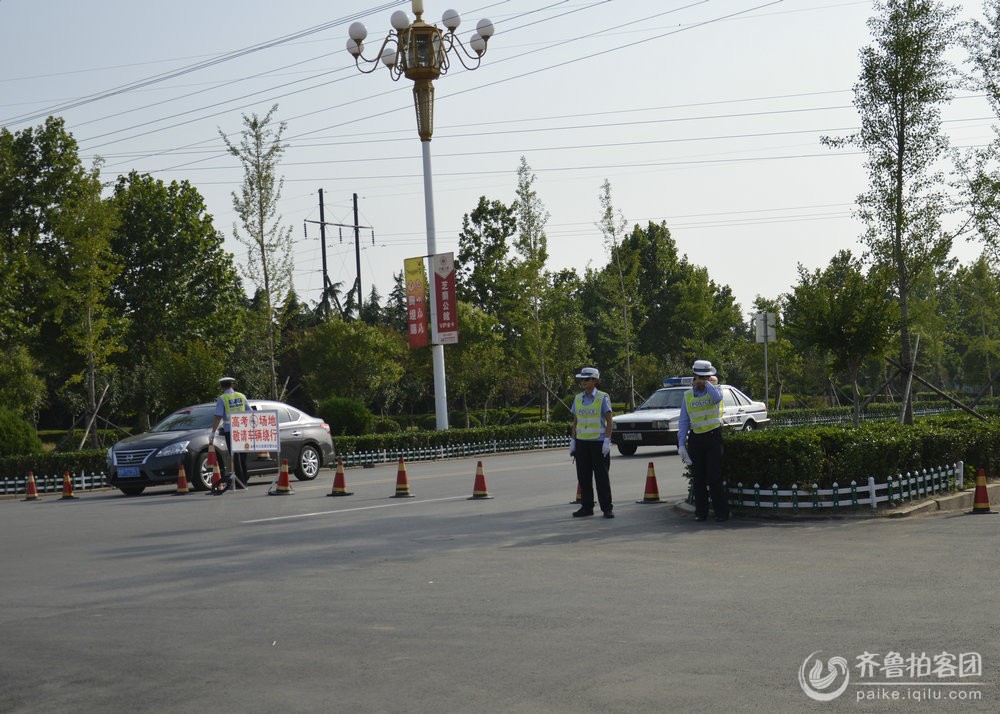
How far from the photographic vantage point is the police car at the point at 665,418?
1022 inches

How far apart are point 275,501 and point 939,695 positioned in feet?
41.8

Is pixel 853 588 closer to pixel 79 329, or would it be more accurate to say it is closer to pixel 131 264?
pixel 79 329

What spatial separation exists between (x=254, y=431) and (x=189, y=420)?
6.82 ft

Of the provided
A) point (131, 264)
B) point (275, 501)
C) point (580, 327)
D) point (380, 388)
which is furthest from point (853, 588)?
point (380, 388)

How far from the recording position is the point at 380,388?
2280 inches

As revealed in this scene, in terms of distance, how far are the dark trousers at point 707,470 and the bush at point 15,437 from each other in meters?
16.6

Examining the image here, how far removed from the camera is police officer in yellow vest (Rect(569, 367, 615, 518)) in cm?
1355

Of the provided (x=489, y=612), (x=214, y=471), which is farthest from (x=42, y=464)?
(x=489, y=612)

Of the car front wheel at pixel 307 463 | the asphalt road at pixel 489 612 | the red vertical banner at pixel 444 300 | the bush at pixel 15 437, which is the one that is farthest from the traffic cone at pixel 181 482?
the red vertical banner at pixel 444 300

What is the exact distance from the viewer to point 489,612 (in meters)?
7.67

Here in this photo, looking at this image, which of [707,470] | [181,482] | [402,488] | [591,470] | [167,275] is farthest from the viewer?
[167,275]

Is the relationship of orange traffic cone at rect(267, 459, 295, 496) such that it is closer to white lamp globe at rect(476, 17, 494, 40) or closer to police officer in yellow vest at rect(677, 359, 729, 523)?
police officer in yellow vest at rect(677, 359, 729, 523)

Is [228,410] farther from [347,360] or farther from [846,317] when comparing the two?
[347,360]

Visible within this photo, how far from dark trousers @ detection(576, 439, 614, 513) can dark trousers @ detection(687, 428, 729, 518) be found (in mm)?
1076
